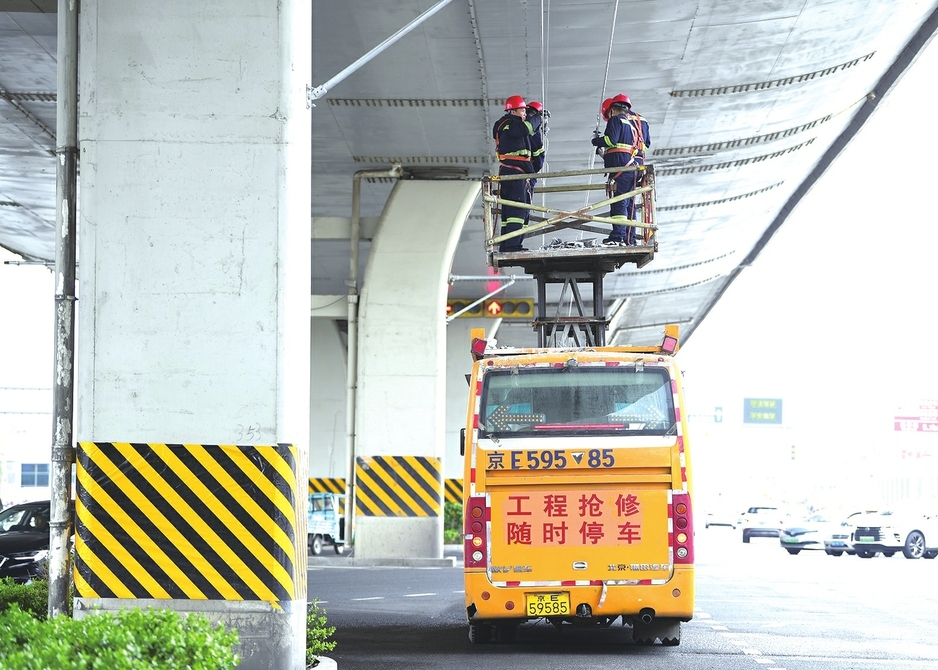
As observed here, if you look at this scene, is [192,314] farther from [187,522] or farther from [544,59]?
[544,59]

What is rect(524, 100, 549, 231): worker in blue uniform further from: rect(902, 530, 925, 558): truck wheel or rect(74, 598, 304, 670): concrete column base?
rect(902, 530, 925, 558): truck wheel

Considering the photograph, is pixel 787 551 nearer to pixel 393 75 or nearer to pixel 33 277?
pixel 393 75

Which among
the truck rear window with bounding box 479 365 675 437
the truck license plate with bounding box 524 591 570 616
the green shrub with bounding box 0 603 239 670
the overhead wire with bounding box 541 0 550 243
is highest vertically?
the overhead wire with bounding box 541 0 550 243

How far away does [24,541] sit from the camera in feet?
61.5

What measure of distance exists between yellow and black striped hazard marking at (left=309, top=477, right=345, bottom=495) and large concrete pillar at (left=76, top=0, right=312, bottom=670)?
37.4 meters

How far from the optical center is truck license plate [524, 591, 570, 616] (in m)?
11.8

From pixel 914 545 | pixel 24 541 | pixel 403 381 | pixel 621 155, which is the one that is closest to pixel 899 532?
pixel 914 545

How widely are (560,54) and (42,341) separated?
54448 mm

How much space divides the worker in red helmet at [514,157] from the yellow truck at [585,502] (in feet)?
10.7

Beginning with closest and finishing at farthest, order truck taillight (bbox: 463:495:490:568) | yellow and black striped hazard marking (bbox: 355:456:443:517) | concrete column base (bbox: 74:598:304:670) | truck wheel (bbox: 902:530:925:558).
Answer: concrete column base (bbox: 74:598:304:670)
truck taillight (bbox: 463:495:490:568)
yellow and black striped hazard marking (bbox: 355:456:443:517)
truck wheel (bbox: 902:530:925:558)

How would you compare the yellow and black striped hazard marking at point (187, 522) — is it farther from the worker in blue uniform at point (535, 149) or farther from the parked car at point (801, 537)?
the parked car at point (801, 537)

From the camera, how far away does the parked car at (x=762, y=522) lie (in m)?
52.9

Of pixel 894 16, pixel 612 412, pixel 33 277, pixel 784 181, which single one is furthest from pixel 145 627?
pixel 33 277

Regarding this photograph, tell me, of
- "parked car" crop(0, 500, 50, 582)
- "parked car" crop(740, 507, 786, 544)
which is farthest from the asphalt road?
"parked car" crop(740, 507, 786, 544)
